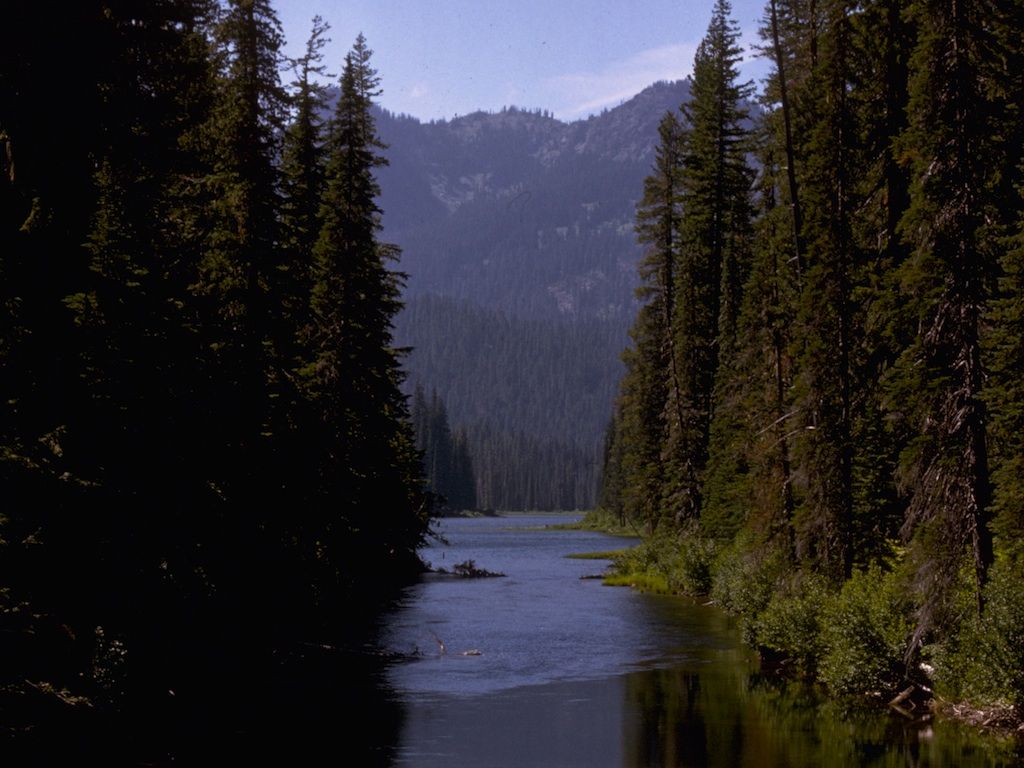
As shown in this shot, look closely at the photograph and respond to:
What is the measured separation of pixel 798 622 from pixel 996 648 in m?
7.70

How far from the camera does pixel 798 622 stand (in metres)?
26.6

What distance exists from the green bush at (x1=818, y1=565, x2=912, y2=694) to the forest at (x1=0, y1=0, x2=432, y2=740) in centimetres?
1332

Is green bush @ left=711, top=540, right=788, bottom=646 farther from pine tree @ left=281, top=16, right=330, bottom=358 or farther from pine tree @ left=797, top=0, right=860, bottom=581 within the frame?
pine tree @ left=281, top=16, right=330, bottom=358

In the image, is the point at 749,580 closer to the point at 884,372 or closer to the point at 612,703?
the point at 884,372

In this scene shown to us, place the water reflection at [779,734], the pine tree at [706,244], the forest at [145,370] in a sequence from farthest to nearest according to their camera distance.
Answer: the pine tree at [706,244] < the water reflection at [779,734] < the forest at [145,370]

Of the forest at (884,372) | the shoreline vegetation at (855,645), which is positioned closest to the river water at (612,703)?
the shoreline vegetation at (855,645)

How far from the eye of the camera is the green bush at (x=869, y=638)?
22.6 m

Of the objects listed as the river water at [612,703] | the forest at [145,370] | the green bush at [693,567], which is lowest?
the river water at [612,703]

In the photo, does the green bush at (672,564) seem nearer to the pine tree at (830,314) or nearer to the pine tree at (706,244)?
the pine tree at (706,244)

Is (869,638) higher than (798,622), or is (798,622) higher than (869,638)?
(869,638)

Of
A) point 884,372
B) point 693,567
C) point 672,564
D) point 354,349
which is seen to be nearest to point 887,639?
point 884,372

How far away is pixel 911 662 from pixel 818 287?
10.7 meters

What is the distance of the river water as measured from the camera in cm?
1939

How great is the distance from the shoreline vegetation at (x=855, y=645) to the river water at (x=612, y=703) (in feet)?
2.04
